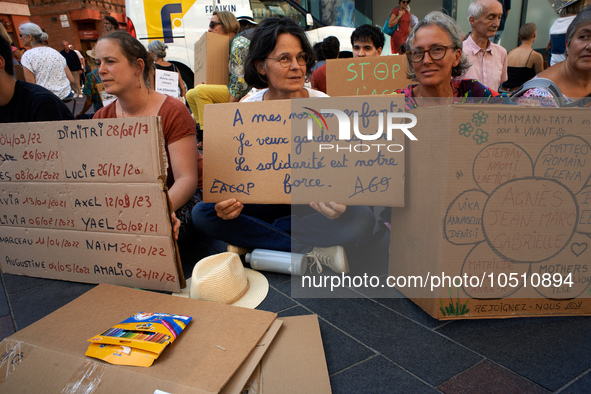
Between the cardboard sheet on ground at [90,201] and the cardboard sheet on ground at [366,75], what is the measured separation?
1944 mm

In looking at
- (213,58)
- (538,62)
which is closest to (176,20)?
(213,58)

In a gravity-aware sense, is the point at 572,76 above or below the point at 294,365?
above

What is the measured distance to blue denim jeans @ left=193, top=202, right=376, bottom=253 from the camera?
1937 millimetres

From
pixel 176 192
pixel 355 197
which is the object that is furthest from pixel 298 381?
pixel 176 192

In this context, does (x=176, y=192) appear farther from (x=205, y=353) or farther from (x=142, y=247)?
(x=205, y=353)

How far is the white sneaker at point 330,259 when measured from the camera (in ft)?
6.12

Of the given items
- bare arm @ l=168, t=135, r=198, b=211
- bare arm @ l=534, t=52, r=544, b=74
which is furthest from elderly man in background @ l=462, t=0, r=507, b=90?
bare arm @ l=168, t=135, r=198, b=211

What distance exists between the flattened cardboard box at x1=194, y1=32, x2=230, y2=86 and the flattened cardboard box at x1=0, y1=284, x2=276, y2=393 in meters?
2.40

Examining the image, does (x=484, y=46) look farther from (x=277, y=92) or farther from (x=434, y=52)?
(x=277, y=92)

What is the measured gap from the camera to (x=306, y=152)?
1.58 meters

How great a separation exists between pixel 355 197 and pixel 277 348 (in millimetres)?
685

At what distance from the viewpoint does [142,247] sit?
5.43 feet

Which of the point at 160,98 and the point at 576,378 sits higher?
the point at 160,98

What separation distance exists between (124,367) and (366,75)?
2736mm
